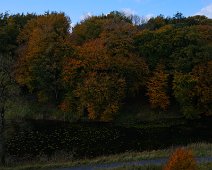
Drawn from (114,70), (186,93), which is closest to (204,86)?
(186,93)

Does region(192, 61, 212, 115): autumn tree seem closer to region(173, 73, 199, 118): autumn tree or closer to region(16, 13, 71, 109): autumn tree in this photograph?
region(173, 73, 199, 118): autumn tree

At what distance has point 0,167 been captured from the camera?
105ft

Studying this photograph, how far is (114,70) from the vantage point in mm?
67188

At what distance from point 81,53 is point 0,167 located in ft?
126

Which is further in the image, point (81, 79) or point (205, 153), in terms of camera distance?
point (81, 79)

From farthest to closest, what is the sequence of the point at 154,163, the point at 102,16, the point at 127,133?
the point at 102,16 < the point at 127,133 < the point at 154,163

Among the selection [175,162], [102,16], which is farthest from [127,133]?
[102,16]

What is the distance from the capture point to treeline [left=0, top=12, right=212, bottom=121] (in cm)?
6475

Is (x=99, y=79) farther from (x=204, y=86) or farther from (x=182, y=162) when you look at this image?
(x=182, y=162)

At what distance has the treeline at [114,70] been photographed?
64.8 m

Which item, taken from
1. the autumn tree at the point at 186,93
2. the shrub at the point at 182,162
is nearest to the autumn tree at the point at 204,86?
the autumn tree at the point at 186,93

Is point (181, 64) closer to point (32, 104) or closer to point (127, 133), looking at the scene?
point (127, 133)

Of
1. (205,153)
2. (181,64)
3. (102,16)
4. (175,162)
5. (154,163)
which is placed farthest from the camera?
(102,16)

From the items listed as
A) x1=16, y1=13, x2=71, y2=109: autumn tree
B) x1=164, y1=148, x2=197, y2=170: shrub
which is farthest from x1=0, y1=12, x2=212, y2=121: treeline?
x1=164, y1=148, x2=197, y2=170: shrub
